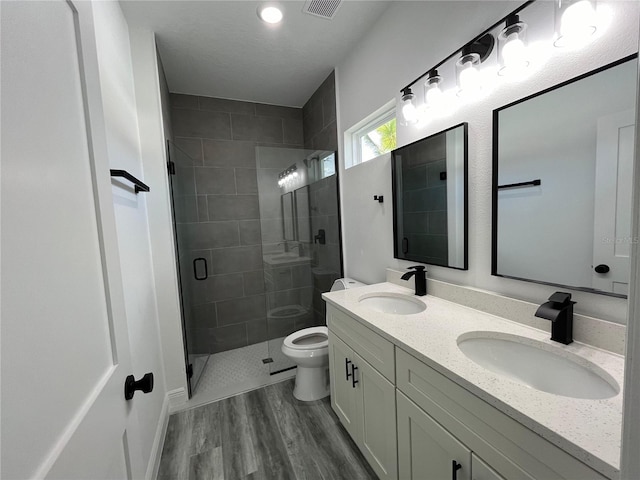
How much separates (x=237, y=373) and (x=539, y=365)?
2353 mm

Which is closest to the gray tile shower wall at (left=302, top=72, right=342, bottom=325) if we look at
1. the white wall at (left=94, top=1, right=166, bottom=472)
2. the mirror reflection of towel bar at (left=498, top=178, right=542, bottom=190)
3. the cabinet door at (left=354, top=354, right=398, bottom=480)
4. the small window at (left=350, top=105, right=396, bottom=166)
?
the small window at (left=350, top=105, right=396, bottom=166)

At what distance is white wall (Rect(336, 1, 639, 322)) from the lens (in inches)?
36.2

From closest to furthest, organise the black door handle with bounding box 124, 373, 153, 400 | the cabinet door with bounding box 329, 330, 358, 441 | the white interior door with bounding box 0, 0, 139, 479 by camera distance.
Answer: the white interior door with bounding box 0, 0, 139, 479
the black door handle with bounding box 124, 373, 153, 400
the cabinet door with bounding box 329, 330, 358, 441

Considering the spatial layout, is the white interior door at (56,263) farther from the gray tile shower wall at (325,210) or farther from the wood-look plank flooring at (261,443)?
the gray tile shower wall at (325,210)

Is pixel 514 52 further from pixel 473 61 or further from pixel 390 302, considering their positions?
pixel 390 302

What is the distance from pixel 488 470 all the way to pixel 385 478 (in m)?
0.71

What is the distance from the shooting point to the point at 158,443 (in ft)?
5.32

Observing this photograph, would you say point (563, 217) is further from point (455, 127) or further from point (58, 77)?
point (58, 77)

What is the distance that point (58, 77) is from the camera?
531mm

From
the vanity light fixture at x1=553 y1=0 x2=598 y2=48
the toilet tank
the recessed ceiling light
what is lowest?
the toilet tank

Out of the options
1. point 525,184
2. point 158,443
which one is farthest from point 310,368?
point 525,184

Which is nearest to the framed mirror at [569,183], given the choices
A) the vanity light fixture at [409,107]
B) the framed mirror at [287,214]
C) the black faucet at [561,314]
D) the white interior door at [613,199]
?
the white interior door at [613,199]

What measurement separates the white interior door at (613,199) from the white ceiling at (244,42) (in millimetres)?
1556

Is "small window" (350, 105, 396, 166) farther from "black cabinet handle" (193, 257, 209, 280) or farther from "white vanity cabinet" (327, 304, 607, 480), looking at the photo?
"black cabinet handle" (193, 257, 209, 280)
